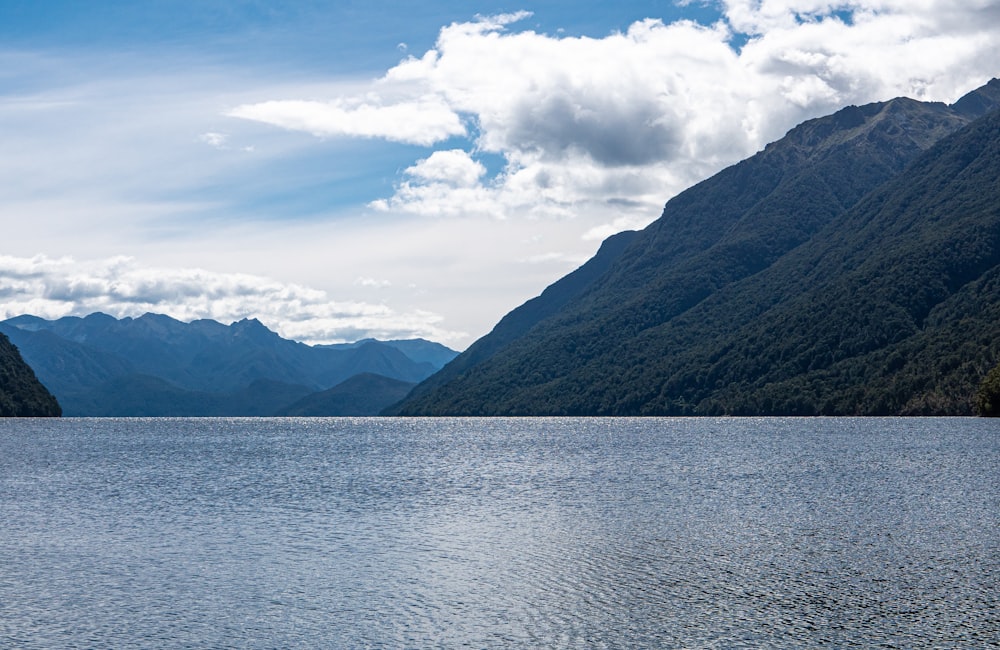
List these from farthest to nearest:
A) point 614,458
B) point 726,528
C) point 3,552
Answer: point 614,458, point 726,528, point 3,552

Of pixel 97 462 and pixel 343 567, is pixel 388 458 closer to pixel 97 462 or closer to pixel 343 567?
pixel 97 462

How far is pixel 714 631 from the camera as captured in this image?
46.7 meters

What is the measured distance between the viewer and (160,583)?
196 feet

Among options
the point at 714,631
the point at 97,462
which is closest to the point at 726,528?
the point at 714,631

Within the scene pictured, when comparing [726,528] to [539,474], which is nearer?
[726,528]

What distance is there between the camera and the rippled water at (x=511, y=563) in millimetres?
47728

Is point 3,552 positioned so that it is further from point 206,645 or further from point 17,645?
point 206,645

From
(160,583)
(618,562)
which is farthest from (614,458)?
(160,583)

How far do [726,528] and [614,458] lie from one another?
322ft

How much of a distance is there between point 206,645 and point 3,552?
117 feet

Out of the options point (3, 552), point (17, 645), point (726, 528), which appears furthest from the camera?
point (726, 528)

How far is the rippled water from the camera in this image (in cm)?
4773

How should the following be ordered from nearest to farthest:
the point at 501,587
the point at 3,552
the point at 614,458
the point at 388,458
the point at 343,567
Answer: the point at 501,587, the point at 343,567, the point at 3,552, the point at 614,458, the point at 388,458

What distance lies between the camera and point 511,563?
6625 centimetres
